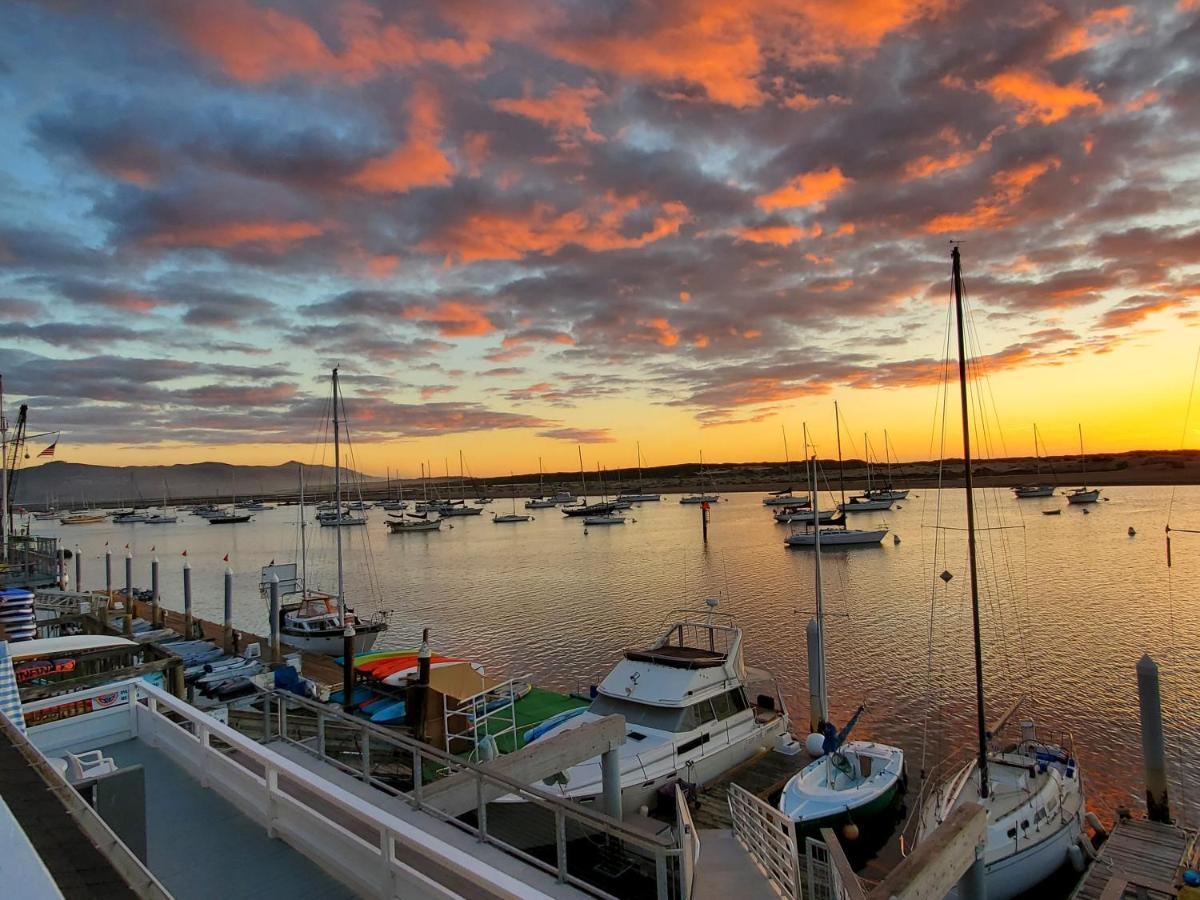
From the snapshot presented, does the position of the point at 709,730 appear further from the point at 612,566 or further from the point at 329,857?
the point at 612,566

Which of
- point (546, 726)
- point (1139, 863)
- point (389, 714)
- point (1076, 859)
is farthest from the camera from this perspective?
point (389, 714)

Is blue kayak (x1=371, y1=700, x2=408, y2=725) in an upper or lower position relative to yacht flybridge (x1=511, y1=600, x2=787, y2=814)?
lower

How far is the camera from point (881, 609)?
44438 millimetres

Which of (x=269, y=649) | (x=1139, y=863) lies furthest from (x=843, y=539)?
(x=1139, y=863)

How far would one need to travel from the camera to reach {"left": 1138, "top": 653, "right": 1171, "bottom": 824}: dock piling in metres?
16.8

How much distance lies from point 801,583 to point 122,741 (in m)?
51.0

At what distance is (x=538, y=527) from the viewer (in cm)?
13012

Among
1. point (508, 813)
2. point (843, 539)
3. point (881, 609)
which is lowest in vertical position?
point (881, 609)

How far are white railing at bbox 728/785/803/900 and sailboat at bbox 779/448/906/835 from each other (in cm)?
408

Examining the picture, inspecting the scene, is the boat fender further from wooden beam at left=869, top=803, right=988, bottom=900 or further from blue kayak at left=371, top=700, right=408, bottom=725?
blue kayak at left=371, top=700, right=408, bottom=725

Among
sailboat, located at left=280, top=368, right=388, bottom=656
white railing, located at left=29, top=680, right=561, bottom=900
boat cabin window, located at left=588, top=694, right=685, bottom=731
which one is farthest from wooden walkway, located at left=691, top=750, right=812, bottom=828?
sailboat, located at left=280, top=368, right=388, bottom=656

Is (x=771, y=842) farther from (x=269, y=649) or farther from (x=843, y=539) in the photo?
(x=843, y=539)

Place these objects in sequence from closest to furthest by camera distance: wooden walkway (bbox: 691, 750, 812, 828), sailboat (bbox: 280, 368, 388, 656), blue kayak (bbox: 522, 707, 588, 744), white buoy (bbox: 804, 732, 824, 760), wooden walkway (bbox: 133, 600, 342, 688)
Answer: wooden walkway (bbox: 691, 750, 812, 828)
blue kayak (bbox: 522, 707, 588, 744)
white buoy (bbox: 804, 732, 824, 760)
wooden walkway (bbox: 133, 600, 342, 688)
sailboat (bbox: 280, 368, 388, 656)

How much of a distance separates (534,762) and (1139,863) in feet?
42.9
